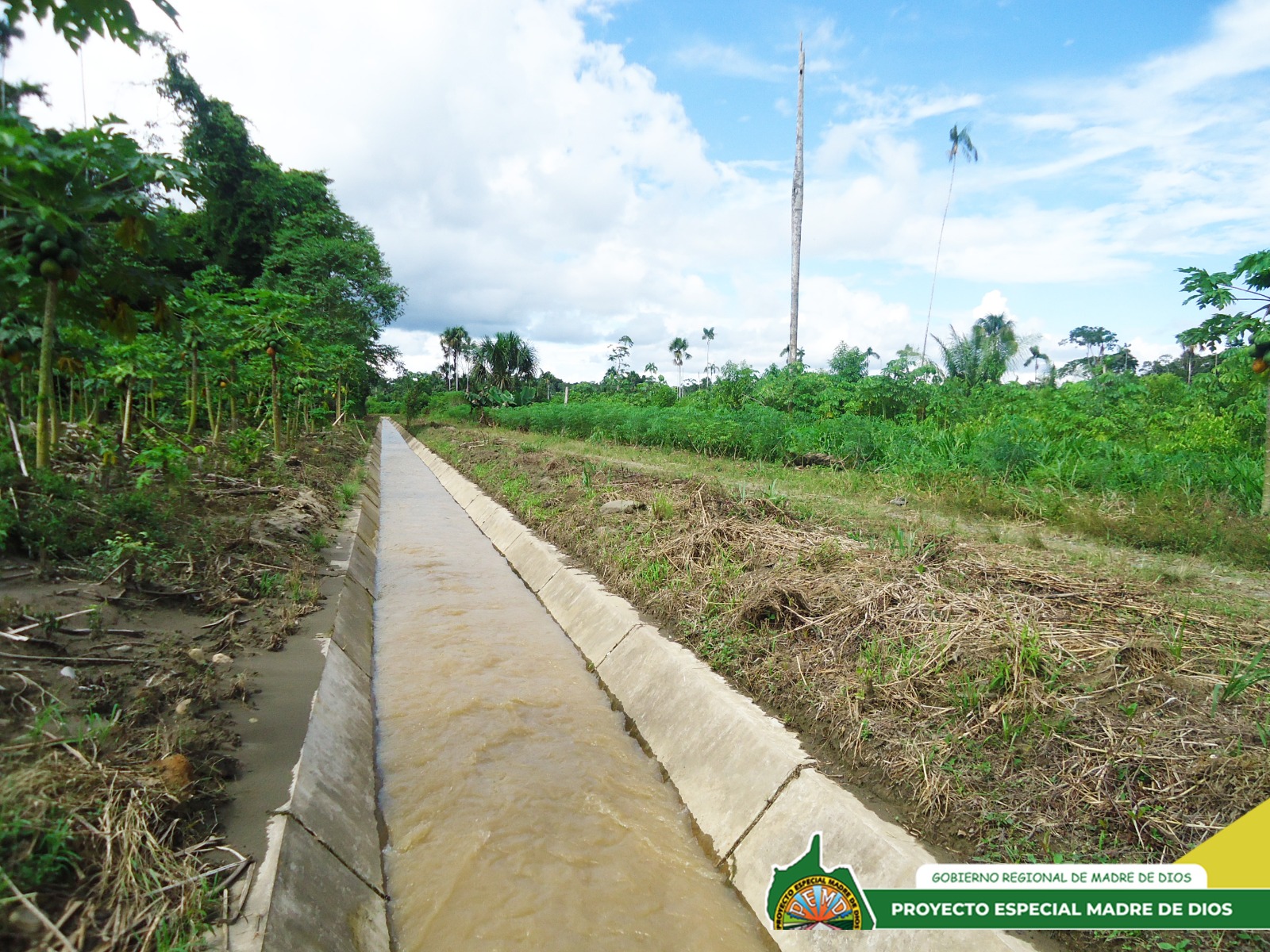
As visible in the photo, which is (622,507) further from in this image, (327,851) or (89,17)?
(89,17)

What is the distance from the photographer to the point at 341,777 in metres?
3.36

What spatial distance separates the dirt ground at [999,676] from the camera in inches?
95.7

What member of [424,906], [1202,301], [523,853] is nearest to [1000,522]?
[1202,301]

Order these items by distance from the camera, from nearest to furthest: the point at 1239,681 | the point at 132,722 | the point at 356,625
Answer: the point at 1239,681 < the point at 132,722 < the point at 356,625

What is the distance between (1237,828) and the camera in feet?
7.36

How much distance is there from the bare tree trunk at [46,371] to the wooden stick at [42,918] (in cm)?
297

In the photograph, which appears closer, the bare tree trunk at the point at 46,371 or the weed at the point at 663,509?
the bare tree trunk at the point at 46,371

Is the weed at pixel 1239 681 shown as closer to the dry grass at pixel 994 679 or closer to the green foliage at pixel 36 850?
the dry grass at pixel 994 679

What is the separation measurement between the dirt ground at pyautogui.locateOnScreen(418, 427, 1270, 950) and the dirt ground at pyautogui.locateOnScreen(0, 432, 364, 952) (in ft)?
8.31

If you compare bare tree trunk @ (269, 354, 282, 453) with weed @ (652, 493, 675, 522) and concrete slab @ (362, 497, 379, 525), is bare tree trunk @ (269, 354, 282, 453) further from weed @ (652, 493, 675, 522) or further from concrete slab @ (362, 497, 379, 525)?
weed @ (652, 493, 675, 522)

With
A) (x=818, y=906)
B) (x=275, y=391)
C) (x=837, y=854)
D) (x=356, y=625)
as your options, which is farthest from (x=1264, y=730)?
(x=275, y=391)

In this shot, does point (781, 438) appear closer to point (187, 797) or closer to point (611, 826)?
point (611, 826)

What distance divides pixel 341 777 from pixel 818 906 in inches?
89.4

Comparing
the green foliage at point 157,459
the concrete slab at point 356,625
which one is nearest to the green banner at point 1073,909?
the concrete slab at point 356,625
